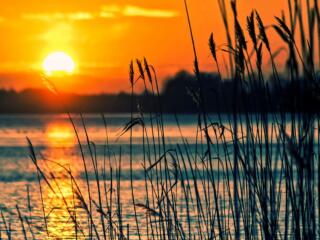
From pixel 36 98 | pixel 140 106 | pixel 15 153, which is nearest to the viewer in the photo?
pixel 140 106

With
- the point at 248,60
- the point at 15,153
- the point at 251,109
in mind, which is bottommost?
the point at 15,153

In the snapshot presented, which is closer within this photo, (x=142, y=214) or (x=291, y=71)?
(x=291, y=71)

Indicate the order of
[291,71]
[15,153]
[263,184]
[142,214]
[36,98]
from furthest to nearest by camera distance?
1. [36,98]
2. [15,153]
3. [142,214]
4. [263,184]
5. [291,71]

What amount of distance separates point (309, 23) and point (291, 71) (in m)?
0.59

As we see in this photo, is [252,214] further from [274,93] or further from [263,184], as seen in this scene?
[274,93]

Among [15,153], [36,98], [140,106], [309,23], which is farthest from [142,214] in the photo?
[36,98]

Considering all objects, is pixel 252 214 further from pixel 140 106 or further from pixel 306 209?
pixel 140 106

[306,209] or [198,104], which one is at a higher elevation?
[198,104]

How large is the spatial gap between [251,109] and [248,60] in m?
0.53

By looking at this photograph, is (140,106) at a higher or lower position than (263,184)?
higher

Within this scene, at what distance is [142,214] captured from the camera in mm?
11492

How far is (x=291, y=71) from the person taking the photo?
173 inches

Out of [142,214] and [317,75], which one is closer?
[317,75]

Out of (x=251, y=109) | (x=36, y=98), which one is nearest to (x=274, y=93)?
(x=251, y=109)
